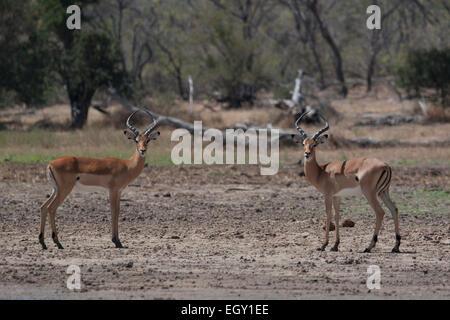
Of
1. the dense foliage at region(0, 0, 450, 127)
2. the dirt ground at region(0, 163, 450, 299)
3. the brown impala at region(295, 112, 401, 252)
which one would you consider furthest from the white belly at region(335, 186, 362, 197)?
the dense foliage at region(0, 0, 450, 127)

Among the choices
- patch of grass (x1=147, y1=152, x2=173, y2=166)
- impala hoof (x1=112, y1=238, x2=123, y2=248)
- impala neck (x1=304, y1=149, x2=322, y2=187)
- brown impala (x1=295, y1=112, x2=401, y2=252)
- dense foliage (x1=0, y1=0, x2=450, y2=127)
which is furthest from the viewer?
dense foliage (x1=0, y1=0, x2=450, y2=127)

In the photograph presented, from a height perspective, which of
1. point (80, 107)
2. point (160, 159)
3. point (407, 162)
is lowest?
point (407, 162)

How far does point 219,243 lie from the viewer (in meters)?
9.54

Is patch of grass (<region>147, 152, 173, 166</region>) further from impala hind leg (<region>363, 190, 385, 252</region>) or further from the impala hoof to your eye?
impala hind leg (<region>363, 190, 385, 252</region>)

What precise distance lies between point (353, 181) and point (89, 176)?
318cm

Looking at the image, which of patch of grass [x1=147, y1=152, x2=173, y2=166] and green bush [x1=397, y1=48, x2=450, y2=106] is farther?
green bush [x1=397, y1=48, x2=450, y2=106]

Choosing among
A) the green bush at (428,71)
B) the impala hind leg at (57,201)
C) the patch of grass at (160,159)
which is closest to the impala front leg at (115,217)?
the impala hind leg at (57,201)

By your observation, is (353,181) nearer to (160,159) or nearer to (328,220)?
(328,220)

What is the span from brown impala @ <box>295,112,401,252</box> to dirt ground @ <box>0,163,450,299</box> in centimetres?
39

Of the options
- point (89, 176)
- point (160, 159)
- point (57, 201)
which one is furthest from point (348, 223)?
point (160, 159)

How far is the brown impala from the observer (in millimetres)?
8914

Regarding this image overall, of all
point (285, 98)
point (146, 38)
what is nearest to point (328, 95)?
point (285, 98)
